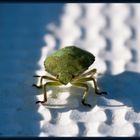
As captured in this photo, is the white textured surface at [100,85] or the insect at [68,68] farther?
the insect at [68,68]

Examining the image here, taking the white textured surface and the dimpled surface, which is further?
the dimpled surface

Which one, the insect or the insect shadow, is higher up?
the insect

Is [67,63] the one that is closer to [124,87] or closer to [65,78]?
[65,78]

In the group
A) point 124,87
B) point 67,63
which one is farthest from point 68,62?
point 124,87

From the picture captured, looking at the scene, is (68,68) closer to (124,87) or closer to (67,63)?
(67,63)

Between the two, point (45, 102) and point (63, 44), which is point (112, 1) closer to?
point (63, 44)

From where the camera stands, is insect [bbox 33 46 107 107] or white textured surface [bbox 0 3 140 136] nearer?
white textured surface [bbox 0 3 140 136]

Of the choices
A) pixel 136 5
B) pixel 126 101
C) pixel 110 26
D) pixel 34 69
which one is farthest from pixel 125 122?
pixel 136 5
